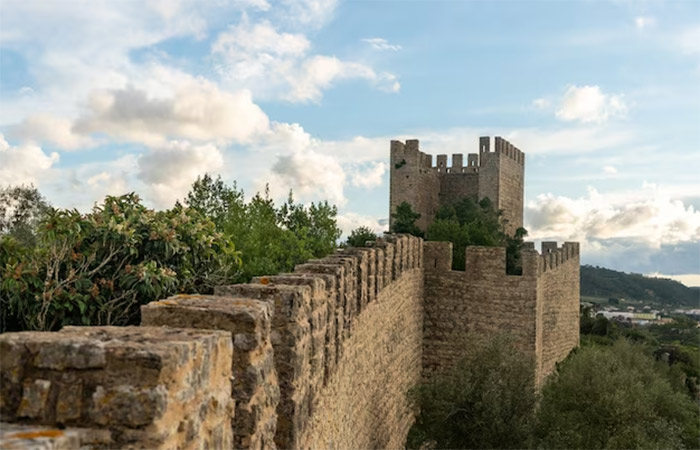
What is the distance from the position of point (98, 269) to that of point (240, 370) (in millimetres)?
5873

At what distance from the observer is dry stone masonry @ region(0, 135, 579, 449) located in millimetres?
2127

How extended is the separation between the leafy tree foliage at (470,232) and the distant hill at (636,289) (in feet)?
203

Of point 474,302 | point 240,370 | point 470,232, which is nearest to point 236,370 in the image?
point 240,370

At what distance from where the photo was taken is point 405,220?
27.4 metres

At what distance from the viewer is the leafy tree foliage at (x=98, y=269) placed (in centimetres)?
816

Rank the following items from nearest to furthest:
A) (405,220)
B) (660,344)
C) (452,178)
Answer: (405,220) → (452,178) → (660,344)

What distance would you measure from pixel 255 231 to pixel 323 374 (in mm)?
17722

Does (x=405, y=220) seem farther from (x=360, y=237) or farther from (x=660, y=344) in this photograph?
(x=660, y=344)

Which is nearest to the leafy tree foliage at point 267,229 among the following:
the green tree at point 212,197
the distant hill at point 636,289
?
the green tree at point 212,197

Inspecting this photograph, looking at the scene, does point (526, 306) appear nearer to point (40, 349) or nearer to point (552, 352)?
point (552, 352)

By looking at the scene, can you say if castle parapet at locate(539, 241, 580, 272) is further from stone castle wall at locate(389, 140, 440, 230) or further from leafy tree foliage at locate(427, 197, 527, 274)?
stone castle wall at locate(389, 140, 440, 230)

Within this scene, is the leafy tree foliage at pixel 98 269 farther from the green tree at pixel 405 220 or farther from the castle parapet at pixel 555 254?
the green tree at pixel 405 220

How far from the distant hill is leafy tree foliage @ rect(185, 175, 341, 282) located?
65363 millimetres

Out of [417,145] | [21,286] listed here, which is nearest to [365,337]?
[21,286]
